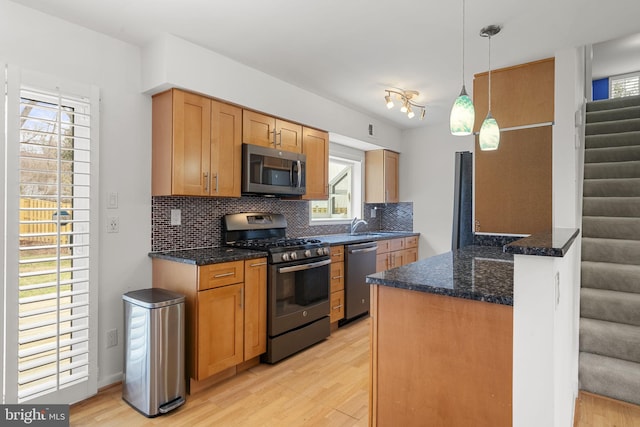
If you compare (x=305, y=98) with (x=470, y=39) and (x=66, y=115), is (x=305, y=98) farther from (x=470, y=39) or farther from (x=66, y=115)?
(x=66, y=115)

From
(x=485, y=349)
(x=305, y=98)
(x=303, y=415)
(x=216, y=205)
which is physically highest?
(x=305, y=98)

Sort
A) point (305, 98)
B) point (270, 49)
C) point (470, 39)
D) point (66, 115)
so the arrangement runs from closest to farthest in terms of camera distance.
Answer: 1. point (66, 115)
2. point (470, 39)
3. point (270, 49)
4. point (305, 98)

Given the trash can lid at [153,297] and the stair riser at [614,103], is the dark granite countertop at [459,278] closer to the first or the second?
the trash can lid at [153,297]

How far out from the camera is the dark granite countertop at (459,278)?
1.34m

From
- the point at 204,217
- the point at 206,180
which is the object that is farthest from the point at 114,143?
the point at 204,217

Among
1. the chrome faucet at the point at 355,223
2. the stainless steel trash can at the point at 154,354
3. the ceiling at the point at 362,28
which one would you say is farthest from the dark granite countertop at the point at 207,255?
the chrome faucet at the point at 355,223

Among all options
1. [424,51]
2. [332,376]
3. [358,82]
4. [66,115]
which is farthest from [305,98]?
[332,376]

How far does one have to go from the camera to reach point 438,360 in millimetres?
1438

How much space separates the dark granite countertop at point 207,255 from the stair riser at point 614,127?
4.38 m

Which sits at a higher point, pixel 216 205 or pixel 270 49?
pixel 270 49

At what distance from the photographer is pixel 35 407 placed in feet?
6.73

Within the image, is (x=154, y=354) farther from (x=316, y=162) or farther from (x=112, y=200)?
(x=316, y=162)

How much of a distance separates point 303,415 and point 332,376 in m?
0.54

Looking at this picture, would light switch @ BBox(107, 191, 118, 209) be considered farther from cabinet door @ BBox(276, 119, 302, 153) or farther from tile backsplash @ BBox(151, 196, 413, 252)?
cabinet door @ BBox(276, 119, 302, 153)
